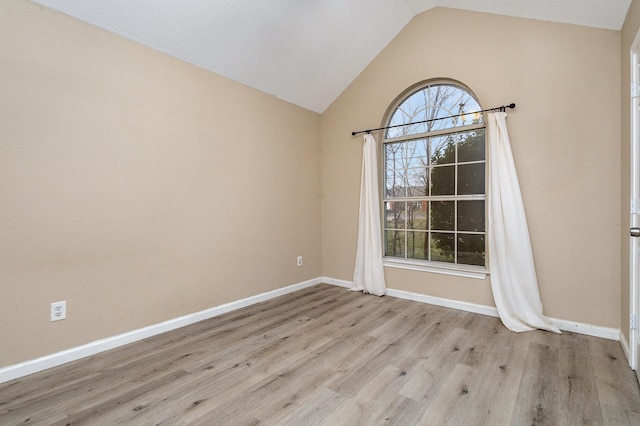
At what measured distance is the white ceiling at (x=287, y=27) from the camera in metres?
2.26

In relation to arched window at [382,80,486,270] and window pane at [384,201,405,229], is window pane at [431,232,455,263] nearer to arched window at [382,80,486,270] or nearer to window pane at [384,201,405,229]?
arched window at [382,80,486,270]

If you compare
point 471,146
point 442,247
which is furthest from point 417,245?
point 471,146

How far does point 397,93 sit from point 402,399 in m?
3.19

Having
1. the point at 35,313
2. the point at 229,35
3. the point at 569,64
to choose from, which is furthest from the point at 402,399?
the point at 229,35

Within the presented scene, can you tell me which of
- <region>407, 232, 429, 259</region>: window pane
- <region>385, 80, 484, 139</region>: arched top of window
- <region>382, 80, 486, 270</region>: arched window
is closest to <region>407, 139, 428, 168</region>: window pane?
<region>382, 80, 486, 270</region>: arched window

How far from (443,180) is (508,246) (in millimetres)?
971

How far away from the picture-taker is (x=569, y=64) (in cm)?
251

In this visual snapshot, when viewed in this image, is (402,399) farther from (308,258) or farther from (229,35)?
(229,35)

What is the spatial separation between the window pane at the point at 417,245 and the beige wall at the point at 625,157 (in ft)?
5.31

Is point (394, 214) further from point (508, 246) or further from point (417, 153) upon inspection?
point (508, 246)

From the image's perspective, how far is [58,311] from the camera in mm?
2084

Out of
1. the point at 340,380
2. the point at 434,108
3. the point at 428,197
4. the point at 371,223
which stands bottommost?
the point at 340,380

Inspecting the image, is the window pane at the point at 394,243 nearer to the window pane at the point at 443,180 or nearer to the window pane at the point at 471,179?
the window pane at the point at 443,180

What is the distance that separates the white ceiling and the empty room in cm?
2
